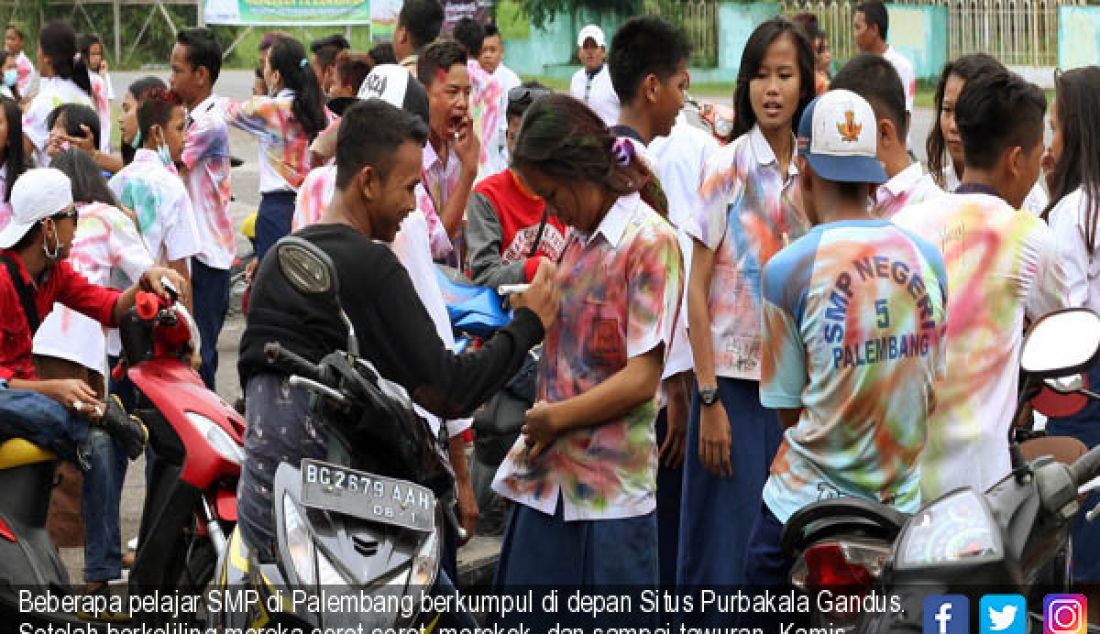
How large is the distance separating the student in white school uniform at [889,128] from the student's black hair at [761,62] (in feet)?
0.51

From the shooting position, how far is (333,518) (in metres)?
4.46

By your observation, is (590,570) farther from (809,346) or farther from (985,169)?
(985,169)

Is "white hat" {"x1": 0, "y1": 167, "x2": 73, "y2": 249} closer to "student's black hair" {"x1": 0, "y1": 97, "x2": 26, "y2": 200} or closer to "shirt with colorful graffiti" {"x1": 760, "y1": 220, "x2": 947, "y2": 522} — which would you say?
"student's black hair" {"x1": 0, "y1": 97, "x2": 26, "y2": 200}

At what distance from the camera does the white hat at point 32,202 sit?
6531mm

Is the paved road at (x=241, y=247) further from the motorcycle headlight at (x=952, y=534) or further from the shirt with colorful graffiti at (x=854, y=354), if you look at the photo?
the motorcycle headlight at (x=952, y=534)

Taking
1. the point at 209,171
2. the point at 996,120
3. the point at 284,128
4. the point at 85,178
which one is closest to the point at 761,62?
the point at 996,120

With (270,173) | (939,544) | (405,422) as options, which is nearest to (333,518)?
(405,422)

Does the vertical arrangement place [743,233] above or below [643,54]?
below

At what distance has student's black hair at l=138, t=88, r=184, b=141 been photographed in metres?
8.90

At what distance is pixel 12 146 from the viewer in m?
8.07

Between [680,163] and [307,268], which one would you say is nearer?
[307,268]

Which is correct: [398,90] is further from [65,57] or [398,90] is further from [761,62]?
[65,57]

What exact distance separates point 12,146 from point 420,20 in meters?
2.70

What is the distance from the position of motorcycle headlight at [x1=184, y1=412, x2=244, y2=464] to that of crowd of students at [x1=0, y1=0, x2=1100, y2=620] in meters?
0.38
